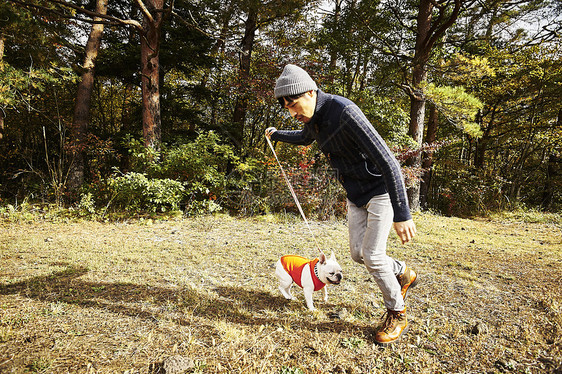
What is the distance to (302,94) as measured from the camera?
5.47 ft

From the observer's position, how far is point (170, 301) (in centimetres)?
238

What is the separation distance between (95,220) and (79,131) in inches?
111

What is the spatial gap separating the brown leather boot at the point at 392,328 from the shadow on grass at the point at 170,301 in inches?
9.0

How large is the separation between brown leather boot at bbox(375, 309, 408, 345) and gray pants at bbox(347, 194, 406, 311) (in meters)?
0.06

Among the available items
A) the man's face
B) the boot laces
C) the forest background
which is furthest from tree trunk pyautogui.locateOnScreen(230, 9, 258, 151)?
the boot laces

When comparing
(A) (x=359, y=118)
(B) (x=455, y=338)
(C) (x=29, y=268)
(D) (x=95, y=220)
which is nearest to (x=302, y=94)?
(A) (x=359, y=118)

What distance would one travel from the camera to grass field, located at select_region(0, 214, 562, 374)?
166 centimetres

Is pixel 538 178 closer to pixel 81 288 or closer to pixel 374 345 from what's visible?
pixel 374 345

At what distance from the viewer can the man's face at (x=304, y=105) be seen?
169 centimetres

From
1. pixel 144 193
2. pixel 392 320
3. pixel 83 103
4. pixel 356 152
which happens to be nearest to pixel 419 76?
pixel 356 152

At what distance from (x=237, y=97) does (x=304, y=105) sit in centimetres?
774

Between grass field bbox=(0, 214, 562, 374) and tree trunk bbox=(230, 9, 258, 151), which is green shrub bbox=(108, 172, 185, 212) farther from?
tree trunk bbox=(230, 9, 258, 151)

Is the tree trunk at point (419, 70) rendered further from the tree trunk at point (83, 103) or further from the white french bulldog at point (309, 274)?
the tree trunk at point (83, 103)

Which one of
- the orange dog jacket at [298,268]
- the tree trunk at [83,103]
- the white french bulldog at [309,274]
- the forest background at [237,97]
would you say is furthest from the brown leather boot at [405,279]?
the tree trunk at [83,103]
